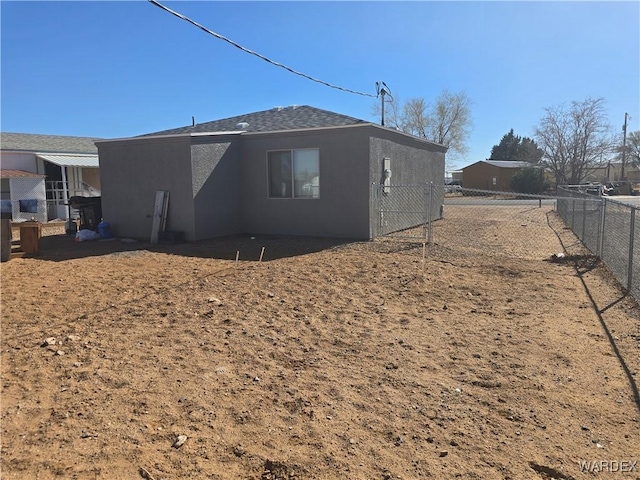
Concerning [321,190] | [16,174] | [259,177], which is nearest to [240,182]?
[259,177]

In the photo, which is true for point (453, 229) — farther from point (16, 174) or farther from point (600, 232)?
point (16, 174)

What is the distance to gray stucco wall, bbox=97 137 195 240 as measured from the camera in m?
12.0

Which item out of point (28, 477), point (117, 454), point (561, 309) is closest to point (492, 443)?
point (117, 454)

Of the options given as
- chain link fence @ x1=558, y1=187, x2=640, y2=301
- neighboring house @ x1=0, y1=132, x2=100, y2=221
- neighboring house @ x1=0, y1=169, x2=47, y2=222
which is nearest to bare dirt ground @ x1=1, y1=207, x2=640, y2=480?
chain link fence @ x1=558, y1=187, x2=640, y2=301

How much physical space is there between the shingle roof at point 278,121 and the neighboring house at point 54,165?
817 centimetres

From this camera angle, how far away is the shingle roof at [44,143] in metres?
21.9

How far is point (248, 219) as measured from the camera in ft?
44.6

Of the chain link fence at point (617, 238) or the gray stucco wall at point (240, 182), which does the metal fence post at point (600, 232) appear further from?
the gray stucco wall at point (240, 182)

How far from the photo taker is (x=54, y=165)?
898 inches

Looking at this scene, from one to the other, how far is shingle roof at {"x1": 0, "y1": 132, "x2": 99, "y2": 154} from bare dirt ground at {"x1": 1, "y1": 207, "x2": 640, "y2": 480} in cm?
1707

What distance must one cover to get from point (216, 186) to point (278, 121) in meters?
3.06

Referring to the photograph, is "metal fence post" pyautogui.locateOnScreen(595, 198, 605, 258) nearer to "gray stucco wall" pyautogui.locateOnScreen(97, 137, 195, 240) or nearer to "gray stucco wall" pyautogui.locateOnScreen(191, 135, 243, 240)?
"gray stucco wall" pyautogui.locateOnScreen(191, 135, 243, 240)

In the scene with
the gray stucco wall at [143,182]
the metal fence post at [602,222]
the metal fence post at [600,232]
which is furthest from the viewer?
the gray stucco wall at [143,182]

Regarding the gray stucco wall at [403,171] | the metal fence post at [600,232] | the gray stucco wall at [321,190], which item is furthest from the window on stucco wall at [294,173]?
the metal fence post at [600,232]
